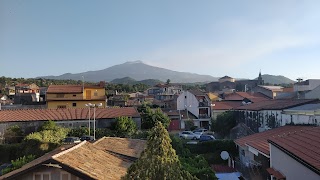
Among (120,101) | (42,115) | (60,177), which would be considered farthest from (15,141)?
(120,101)

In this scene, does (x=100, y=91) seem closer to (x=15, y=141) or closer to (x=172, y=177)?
(x=15, y=141)

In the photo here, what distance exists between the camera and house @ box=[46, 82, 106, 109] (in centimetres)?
5228

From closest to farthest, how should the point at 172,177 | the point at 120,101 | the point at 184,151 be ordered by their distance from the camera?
the point at 172,177 → the point at 184,151 → the point at 120,101

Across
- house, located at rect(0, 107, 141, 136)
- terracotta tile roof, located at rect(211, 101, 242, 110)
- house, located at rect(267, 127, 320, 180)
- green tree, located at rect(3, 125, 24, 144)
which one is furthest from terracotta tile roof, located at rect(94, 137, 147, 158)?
terracotta tile roof, located at rect(211, 101, 242, 110)

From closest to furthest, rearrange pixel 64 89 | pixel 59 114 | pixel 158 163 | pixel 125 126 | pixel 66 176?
pixel 158 163
pixel 66 176
pixel 125 126
pixel 59 114
pixel 64 89

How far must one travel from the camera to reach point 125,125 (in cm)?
3672

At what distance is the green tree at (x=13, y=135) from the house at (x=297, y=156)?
28.4m

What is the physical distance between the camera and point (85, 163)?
1175 centimetres

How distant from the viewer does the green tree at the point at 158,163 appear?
7000 millimetres

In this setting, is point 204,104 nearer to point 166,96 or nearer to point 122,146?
point 166,96

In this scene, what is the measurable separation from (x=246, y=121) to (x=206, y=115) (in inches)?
783

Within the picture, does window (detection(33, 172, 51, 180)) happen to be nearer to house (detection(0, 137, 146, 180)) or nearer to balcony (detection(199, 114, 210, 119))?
house (detection(0, 137, 146, 180))

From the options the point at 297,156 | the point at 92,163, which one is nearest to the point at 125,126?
the point at 92,163

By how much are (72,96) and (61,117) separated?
15551 millimetres
